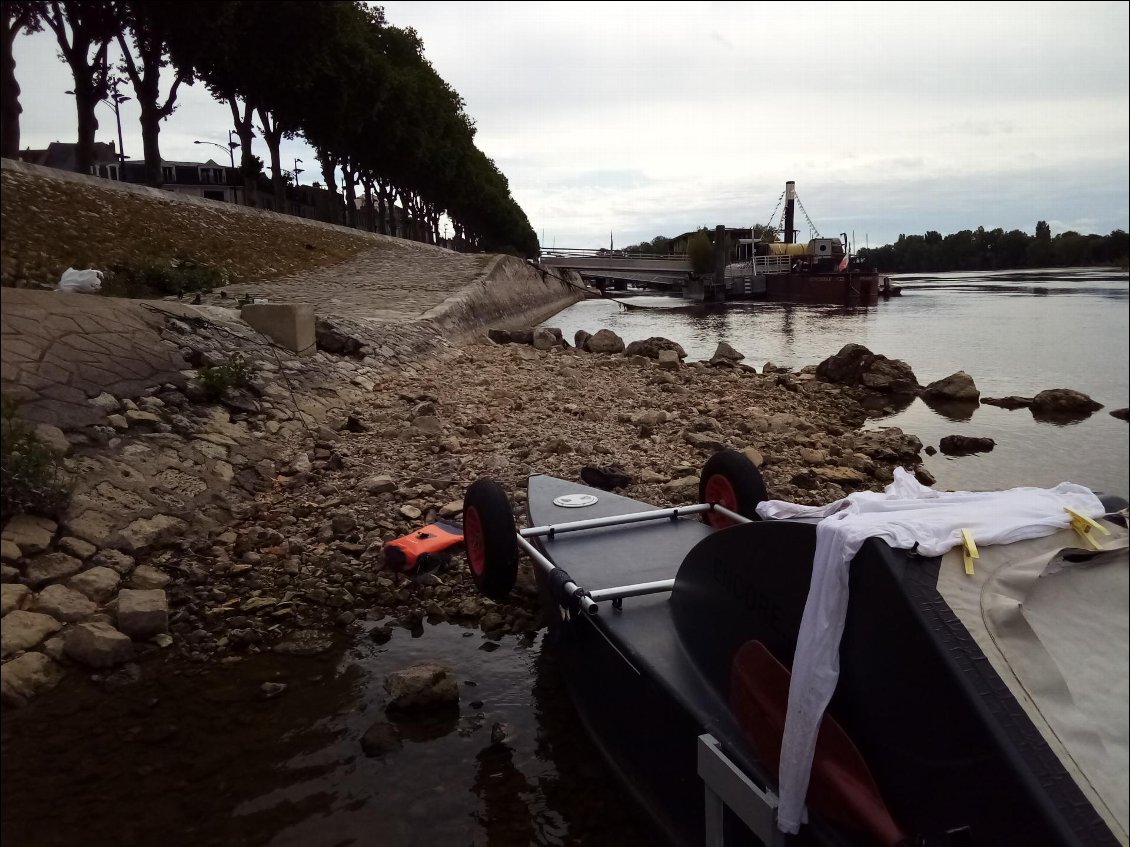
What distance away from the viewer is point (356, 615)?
551 cm

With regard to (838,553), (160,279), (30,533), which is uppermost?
(160,279)

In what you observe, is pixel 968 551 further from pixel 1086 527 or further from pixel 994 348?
pixel 994 348

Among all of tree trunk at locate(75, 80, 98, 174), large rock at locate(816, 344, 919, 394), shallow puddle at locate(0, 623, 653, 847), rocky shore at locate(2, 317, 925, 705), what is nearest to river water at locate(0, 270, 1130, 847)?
shallow puddle at locate(0, 623, 653, 847)

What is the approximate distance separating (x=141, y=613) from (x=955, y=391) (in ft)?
51.6

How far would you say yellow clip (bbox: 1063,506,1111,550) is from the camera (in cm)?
205

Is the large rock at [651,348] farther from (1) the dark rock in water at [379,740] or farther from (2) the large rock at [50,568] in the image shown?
(1) the dark rock in water at [379,740]

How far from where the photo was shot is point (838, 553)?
2258 mm

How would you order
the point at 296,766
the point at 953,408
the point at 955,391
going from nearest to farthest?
1. the point at 296,766
2. the point at 953,408
3. the point at 955,391

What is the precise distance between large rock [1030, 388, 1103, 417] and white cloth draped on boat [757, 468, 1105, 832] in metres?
14.5

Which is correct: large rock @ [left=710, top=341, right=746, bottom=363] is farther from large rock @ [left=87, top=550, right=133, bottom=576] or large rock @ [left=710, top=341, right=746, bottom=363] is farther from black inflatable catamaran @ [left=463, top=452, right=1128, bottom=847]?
black inflatable catamaran @ [left=463, top=452, right=1128, bottom=847]

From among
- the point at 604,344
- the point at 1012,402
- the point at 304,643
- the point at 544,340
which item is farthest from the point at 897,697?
the point at 604,344

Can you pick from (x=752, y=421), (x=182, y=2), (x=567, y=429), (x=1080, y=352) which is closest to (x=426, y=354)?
(x=567, y=429)

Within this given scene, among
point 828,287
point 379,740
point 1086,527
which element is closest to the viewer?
point 1086,527

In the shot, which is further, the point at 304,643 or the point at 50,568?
the point at 304,643
